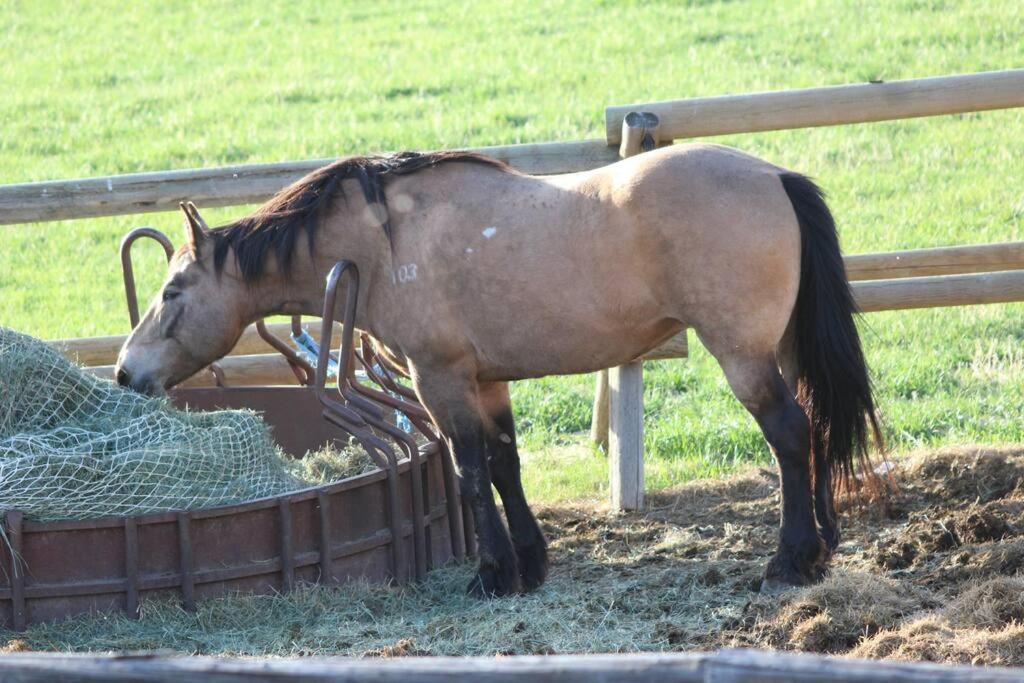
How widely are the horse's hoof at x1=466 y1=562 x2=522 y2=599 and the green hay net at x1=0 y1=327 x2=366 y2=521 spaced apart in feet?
2.58

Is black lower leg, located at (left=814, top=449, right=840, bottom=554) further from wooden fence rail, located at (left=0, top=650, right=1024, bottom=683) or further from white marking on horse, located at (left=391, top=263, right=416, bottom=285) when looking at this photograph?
wooden fence rail, located at (left=0, top=650, right=1024, bottom=683)

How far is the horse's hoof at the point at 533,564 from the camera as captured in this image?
15.9 feet

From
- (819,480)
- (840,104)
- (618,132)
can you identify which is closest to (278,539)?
(819,480)

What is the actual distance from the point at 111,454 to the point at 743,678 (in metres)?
3.34

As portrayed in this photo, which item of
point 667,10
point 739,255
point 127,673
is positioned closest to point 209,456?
point 739,255

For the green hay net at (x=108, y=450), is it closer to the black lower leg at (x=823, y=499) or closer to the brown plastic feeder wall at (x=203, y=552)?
the brown plastic feeder wall at (x=203, y=552)

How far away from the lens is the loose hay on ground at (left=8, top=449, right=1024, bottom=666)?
3.83 m

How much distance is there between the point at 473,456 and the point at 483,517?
0.24m

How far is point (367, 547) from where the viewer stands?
4762 mm

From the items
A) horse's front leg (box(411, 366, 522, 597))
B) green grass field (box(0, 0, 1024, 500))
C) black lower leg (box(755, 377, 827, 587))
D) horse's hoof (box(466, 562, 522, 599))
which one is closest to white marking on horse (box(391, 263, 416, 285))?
horse's front leg (box(411, 366, 522, 597))

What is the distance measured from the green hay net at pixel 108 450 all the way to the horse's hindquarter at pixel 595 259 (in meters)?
0.80

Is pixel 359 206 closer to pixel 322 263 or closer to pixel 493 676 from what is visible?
pixel 322 263

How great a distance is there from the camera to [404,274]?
4.81 m

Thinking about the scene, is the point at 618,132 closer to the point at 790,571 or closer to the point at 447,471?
the point at 447,471
